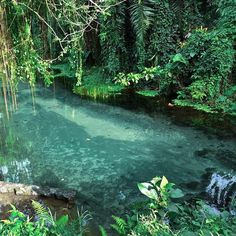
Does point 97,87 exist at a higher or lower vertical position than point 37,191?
higher

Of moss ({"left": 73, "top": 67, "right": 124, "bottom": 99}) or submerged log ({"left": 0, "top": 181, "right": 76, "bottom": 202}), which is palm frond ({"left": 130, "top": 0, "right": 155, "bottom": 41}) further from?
submerged log ({"left": 0, "top": 181, "right": 76, "bottom": 202})

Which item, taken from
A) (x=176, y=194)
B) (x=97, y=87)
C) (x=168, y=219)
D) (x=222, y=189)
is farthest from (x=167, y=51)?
(x=176, y=194)

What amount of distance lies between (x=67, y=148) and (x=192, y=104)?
11.1 ft

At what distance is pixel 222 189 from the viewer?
4418 millimetres

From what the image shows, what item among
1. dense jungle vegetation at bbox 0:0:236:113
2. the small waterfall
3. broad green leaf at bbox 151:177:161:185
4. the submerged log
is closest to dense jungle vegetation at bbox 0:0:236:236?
dense jungle vegetation at bbox 0:0:236:113

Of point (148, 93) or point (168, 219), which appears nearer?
point (168, 219)

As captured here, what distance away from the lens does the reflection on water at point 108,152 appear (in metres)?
4.87

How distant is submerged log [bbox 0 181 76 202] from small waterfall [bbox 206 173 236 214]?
186cm

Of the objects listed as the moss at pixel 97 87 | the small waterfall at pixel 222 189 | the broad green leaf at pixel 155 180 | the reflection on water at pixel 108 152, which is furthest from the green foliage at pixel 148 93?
the broad green leaf at pixel 155 180

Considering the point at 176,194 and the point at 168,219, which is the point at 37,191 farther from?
the point at 176,194

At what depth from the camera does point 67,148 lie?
19.9ft

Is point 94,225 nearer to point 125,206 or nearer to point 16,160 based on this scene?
point 125,206

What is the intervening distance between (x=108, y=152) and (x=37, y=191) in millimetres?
1658

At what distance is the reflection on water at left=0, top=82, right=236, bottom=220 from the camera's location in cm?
487
